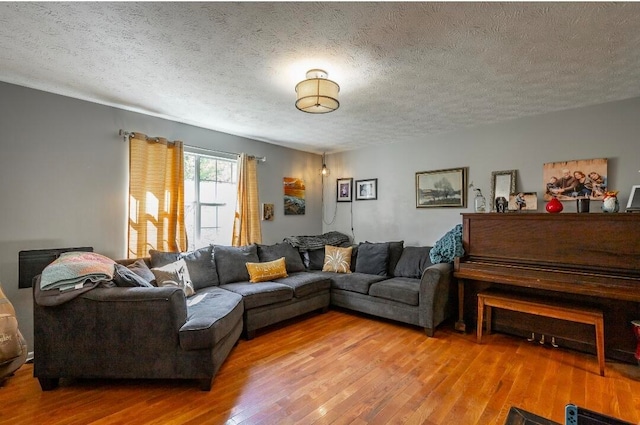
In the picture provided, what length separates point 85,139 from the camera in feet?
9.78

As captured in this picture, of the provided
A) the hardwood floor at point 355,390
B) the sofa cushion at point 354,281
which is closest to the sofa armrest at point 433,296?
the hardwood floor at point 355,390

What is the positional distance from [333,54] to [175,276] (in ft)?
7.89

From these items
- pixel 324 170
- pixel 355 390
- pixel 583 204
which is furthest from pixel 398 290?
pixel 324 170

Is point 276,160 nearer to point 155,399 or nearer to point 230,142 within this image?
point 230,142

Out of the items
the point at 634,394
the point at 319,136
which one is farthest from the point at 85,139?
the point at 634,394

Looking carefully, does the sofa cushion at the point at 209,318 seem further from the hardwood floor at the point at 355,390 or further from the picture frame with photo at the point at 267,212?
the picture frame with photo at the point at 267,212

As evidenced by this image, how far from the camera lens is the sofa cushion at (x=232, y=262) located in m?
3.54

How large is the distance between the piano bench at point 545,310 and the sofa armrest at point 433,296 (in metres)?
0.37

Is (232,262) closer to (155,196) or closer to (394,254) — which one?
(155,196)

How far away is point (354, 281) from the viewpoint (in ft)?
12.3

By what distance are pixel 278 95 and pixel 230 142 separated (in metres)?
1.61

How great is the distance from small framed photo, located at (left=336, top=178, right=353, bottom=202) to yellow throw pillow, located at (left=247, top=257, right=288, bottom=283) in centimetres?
188

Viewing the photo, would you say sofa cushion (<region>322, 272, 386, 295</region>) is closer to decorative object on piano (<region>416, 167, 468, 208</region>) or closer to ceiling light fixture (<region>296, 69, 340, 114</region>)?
decorative object on piano (<region>416, 167, 468, 208</region>)

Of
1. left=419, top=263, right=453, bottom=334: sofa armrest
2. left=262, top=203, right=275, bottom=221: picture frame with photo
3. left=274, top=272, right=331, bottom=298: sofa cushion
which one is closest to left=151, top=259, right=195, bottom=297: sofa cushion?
left=274, top=272, right=331, bottom=298: sofa cushion
